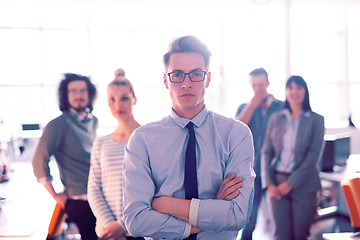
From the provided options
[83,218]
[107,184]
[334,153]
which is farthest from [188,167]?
[334,153]

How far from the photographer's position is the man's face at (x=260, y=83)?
3.19m

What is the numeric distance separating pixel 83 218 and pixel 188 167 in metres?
1.24

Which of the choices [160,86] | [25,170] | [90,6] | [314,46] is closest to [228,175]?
[25,170]

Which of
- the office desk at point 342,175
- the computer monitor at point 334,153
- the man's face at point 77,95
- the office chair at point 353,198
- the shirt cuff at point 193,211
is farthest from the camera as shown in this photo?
the computer monitor at point 334,153

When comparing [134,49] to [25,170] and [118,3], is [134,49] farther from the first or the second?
[25,170]

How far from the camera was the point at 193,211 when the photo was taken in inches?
50.0

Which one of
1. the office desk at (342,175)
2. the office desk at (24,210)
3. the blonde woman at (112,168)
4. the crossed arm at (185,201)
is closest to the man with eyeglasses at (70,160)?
the office desk at (24,210)

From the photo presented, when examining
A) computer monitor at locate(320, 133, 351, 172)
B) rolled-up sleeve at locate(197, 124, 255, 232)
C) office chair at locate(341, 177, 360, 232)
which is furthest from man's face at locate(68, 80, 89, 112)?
computer monitor at locate(320, 133, 351, 172)

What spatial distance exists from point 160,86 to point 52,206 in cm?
567

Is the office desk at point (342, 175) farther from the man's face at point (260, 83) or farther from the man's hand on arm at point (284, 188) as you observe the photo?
the man's face at point (260, 83)

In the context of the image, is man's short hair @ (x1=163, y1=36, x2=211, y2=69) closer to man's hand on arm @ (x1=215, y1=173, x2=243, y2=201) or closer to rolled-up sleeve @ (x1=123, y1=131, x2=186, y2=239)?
rolled-up sleeve @ (x1=123, y1=131, x2=186, y2=239)

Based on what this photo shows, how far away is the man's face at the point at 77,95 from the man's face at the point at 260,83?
1694 millimetres

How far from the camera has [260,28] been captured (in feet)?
27.1

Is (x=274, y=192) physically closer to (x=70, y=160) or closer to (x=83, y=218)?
(x=83, y=218)
